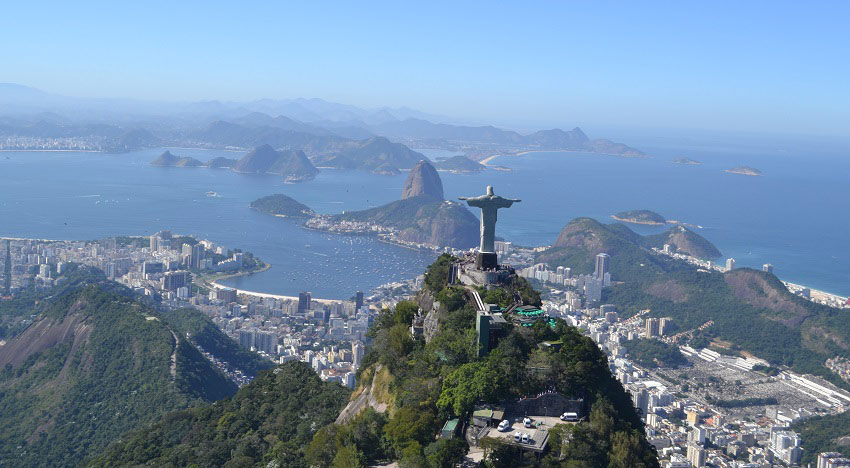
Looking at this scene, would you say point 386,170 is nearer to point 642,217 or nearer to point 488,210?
point 642,217

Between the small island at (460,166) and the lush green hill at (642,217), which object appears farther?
the small island at (460,166)

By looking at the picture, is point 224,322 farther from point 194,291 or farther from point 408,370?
point 408,370

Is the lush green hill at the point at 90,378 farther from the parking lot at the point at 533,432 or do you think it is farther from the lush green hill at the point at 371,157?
the lush green hill at the point at 371,157

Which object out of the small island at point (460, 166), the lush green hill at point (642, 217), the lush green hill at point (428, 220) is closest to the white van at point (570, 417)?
the lush green hill at point (428, 220)

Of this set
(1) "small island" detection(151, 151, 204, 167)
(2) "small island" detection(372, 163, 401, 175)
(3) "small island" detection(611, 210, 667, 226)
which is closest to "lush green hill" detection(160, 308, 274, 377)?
(3) "small island" detection(611, 210, 667, 226)

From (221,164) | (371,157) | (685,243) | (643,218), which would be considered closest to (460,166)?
(371,157)

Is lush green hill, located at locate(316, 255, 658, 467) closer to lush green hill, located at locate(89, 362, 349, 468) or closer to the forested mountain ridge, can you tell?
the forested mountain ridge
